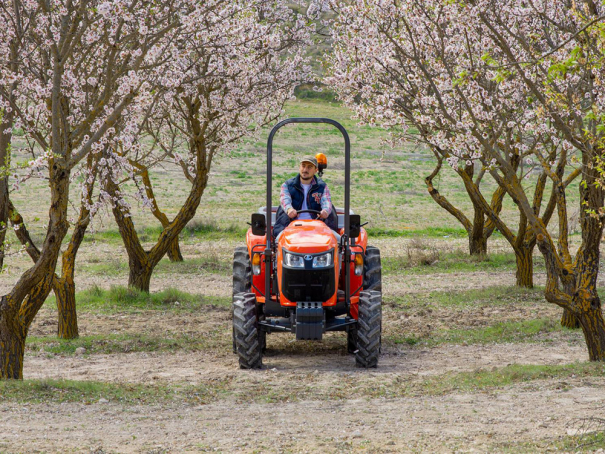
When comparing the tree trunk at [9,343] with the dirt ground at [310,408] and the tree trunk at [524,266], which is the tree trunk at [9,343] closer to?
the dirt ground at [310,408]

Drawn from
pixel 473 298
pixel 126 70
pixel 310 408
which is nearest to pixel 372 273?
pixel 310 408

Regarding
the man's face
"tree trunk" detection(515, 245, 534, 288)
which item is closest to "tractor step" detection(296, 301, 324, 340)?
the man's face

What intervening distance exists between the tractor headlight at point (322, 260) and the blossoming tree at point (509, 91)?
6.88ft

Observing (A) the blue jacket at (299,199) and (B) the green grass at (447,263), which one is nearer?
(A) the blue jacket at (299,199)

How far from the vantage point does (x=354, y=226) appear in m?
9.16

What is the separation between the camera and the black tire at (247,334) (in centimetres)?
845

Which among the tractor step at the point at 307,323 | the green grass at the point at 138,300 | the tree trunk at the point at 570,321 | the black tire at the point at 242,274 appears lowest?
the green grass at the point at 138,300

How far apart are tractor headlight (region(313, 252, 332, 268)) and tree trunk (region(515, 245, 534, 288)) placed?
22.9 ft

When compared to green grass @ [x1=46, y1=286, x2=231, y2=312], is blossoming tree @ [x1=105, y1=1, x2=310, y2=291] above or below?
above

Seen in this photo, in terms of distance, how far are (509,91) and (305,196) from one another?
4.84 m

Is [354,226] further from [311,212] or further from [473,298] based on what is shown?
[473,298]

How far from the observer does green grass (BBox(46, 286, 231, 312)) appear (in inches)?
529

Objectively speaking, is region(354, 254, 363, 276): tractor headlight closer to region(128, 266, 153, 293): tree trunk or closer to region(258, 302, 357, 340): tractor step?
region(258, 302, 357, 340): tractor step

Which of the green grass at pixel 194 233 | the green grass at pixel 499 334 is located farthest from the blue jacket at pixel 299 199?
the green grass at pixel 194 233
